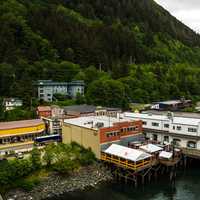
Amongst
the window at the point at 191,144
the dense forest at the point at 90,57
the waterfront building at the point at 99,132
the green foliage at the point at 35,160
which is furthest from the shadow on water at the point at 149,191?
the dense forest at the point at 90,57

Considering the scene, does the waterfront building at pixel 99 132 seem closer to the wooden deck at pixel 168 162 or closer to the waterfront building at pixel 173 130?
the waterfront building at pixel 173 130

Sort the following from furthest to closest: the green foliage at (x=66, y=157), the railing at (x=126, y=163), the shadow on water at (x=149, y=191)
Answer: the railing at (x=126, y=163) < the green foliage at (x=66, y=157) < the shadow on water at (x=149, y=191)

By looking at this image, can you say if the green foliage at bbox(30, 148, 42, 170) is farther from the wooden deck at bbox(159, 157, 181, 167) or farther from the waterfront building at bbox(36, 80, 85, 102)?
the waterfront building at bbox(36, 80, 85, 102)

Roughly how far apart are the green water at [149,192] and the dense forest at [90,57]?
30.8 m

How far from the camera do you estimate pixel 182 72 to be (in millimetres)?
100562

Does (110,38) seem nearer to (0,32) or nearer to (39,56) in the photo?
(39,56)

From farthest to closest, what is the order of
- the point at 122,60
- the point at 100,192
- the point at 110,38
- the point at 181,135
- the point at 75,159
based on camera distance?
1. the point at 110,38
2. the point at 122,60
3. the point at 181,135
4. the point at 75,159
5. the point at 100,192

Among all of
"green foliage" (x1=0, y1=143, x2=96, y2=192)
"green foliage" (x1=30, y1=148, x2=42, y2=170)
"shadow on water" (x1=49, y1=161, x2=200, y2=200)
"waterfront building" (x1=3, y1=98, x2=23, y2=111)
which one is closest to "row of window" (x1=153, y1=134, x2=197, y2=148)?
"shadow on water" (x1=49, y1=161, x2=200, y2=200)

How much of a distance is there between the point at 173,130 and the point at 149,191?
11988 millimetres

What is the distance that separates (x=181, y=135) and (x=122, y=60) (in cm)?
6068

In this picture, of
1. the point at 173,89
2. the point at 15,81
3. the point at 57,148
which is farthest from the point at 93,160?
the point at 173,89

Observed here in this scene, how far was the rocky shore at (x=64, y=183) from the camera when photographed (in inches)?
1031

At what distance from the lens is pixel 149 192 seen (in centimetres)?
2867

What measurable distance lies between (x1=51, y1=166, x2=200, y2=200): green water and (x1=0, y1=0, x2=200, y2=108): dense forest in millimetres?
30796
